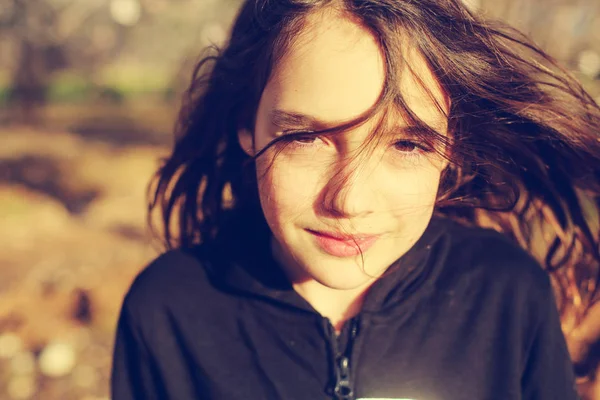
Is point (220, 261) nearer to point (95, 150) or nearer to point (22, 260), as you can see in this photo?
point (22, 260)

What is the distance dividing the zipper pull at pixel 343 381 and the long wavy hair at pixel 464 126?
45cm

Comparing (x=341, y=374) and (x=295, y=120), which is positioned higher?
(x=295, y=120)

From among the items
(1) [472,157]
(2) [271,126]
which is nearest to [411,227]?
(1) [472,157]

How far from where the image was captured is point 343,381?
1294 mm

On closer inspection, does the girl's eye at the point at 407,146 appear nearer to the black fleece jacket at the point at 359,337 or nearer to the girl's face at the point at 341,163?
the girl's face at the point at 341,163

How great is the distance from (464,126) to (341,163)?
12.8 inches

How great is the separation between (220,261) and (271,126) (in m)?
0.44

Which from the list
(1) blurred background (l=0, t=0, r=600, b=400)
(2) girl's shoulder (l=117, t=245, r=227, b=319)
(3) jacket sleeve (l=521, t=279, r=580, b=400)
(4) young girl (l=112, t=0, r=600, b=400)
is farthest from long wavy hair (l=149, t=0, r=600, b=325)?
(1) blurred background (l=0, t=0, r=600, b=400)

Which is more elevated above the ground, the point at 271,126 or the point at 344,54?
the point at 344,54

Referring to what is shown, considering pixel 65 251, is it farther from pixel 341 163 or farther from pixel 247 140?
pixel 341 163

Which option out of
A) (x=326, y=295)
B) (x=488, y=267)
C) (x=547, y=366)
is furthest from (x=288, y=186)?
(x=547, y=366)

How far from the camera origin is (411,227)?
1241 millimetres

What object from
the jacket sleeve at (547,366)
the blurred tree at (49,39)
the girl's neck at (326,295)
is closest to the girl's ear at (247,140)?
the girl's neck at (326,295)

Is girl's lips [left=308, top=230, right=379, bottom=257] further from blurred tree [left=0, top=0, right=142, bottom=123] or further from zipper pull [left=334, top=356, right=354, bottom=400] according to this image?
blurred tree [left=0, top=0, right=142, bottom=123]
